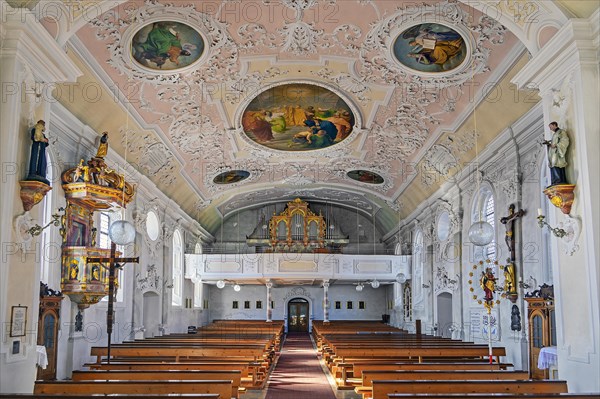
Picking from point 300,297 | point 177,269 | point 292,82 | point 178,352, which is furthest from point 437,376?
point 300,297

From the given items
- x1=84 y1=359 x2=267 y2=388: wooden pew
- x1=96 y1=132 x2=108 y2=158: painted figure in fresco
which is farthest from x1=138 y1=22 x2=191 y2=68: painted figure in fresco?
x1=84 y1=359 x2=267 y2=388: wooden pew

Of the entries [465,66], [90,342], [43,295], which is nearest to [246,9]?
[465,66]

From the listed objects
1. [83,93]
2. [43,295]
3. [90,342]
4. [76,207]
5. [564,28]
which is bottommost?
[90,342]

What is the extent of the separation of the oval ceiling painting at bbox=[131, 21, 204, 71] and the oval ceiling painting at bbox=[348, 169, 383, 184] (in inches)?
Result: 454

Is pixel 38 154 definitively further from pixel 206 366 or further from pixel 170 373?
pixel 206 366

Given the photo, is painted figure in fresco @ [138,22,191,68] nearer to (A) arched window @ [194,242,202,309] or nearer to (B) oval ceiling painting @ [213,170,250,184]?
(B) oval ceiling painting @ [213,170,250,184]

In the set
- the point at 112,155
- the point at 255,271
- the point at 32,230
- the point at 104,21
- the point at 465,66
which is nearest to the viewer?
the point at 32,230

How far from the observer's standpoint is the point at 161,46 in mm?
12344

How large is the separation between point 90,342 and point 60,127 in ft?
17.3

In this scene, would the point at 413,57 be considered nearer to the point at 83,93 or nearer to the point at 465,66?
the point at 465,66

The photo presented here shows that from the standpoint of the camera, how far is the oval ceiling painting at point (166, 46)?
38.3 ft

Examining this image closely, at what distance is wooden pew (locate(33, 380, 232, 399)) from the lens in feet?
25.4

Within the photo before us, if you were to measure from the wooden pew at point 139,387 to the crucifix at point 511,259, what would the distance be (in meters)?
8.84

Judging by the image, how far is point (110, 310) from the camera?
11898mm
